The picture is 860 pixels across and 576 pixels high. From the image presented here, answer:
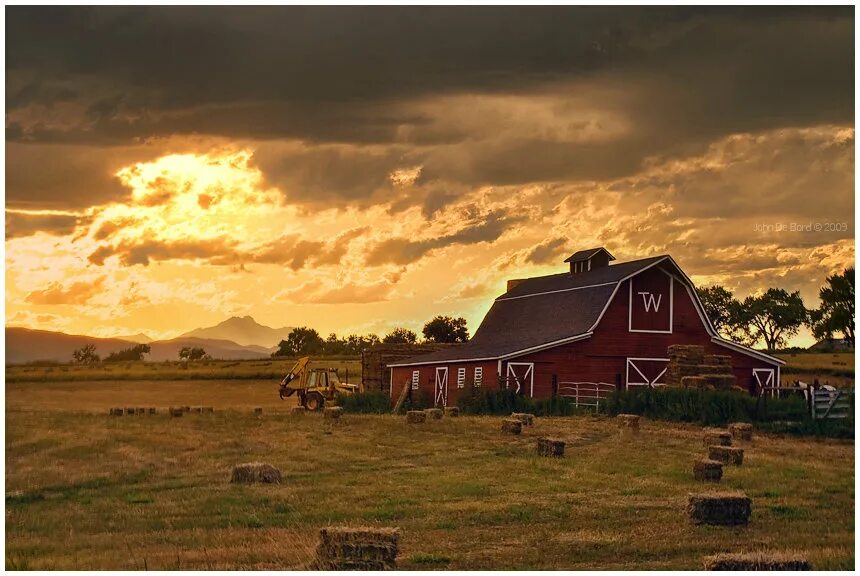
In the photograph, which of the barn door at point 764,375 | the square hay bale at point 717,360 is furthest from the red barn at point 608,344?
the square hay bale at point 717,360

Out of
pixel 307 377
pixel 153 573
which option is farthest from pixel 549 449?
pixel 307 377

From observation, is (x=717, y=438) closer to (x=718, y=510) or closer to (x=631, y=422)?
(x=631, y=422)

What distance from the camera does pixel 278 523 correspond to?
19.2 meters

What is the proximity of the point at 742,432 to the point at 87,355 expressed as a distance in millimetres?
71549

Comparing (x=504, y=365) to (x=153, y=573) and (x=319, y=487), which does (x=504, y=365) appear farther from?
(x=153, y=573)

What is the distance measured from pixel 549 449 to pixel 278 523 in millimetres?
11048

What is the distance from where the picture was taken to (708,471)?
2427cm

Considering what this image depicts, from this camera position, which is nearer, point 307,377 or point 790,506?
point 790,506

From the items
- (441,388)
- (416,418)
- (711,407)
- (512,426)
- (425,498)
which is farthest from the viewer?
(441,388)

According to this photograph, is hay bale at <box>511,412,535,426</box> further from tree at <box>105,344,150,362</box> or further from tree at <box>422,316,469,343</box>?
tree at <box>105,344,150,362</box>

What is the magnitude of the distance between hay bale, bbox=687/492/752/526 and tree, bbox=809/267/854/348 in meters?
56.5

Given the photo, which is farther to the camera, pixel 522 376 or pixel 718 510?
pixel 522 376

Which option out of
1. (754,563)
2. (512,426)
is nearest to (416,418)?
(512,426)

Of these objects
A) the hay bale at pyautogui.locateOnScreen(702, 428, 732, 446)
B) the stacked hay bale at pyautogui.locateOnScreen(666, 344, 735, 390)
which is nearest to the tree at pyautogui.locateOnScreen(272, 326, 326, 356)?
the stacked hay bale at pyautogui.locateOnScreen(666, 344, 735, 390)
